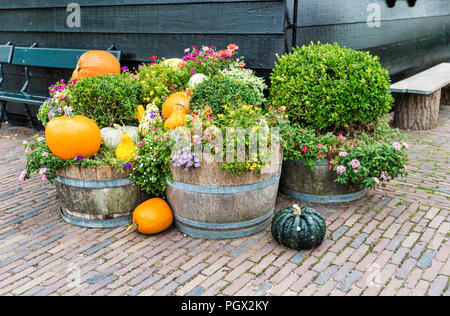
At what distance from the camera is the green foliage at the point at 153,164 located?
3803 mm

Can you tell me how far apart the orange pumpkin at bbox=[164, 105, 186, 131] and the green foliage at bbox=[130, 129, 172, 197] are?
143mm

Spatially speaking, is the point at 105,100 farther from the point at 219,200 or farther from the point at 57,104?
the point at 219,200

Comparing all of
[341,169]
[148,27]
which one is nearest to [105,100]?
[148,27]

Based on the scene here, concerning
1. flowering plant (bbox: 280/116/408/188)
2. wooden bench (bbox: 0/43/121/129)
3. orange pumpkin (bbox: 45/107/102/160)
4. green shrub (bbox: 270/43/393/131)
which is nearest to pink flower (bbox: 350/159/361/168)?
flowering plant (bbox: 280/116/408/188)

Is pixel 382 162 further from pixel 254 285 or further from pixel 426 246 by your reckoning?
pixel 254 285

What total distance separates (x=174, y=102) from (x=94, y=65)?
192 cm

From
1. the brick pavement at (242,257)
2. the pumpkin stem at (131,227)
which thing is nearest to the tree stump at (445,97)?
the brick pavement at (242,257)

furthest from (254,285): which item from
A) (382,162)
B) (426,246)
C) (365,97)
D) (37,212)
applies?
(37,212)

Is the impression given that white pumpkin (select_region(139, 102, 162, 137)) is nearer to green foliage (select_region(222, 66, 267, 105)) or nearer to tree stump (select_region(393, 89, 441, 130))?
green foliage (select_region(222, 66, 267, 105))

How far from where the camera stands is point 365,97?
4309 millimetres

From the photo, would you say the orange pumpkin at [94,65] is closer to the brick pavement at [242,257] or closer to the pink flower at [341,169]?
the brick pavement at [242,257]

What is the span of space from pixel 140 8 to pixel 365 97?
3543 millimetres

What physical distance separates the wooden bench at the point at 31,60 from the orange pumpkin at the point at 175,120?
8.66 feet

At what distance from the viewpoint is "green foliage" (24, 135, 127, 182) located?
3.84m
